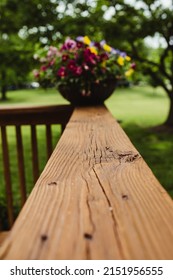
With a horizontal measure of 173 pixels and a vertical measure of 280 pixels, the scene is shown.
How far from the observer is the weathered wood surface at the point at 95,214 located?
0.54 metres

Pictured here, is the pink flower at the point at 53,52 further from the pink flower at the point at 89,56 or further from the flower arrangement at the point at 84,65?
the pink flower at the point at 89,56

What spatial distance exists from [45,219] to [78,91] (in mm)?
1922

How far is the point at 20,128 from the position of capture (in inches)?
95.0

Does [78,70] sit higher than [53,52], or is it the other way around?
[53,52]

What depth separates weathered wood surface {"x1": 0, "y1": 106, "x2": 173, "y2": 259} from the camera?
21.4 inches

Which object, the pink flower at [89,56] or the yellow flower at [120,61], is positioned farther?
the yellow flower at [120,61]

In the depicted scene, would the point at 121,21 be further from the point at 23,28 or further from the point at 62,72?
the point at 62,72

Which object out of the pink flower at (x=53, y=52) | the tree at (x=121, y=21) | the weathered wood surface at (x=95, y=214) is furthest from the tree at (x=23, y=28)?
the weathered wood surface at (x=95, y=214)

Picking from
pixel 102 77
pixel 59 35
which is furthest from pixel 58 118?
pixel 59 35

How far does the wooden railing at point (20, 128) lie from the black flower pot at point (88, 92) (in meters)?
0.10

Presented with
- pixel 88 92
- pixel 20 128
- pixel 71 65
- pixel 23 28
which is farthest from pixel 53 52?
pixel 23 28

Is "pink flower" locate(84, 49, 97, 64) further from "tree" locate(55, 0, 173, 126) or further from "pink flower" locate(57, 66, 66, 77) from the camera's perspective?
"tree" locate(55, 0, 173, 126)

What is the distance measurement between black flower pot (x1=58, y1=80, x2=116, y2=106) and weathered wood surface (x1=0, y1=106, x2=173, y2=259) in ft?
4.78

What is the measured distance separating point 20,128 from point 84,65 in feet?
2.13
